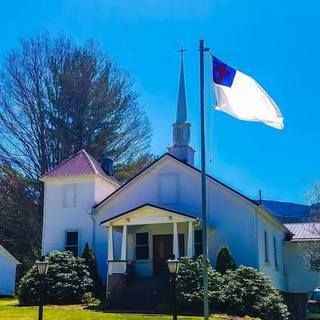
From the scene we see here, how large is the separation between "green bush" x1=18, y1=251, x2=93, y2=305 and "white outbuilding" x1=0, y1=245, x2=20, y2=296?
35.8 ft

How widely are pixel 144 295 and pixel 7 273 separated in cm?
1544

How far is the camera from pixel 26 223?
40.8 meters

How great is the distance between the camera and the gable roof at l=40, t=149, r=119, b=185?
30.4 meters

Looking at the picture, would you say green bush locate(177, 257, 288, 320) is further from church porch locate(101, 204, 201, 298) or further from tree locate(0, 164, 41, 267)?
tree locate(0, 164, 41, 267)

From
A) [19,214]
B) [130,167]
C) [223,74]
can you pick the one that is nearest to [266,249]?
[223,74]

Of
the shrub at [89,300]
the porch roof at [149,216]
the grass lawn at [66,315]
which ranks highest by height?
the porch roof at [149,216]

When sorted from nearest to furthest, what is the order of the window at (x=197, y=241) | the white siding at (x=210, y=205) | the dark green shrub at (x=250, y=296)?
the dark green shrub at (x=250, y=296), the white siding at (x=210, y=205), the window at (x=197, y=241)

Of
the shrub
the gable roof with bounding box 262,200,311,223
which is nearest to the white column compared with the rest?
the shrub

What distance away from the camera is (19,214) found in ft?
134

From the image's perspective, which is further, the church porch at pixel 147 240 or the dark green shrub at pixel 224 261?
the church porch at pixel 147 240

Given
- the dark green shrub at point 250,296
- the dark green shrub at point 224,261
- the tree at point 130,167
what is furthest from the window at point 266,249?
the tree at point 130,167

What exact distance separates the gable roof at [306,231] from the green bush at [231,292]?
33.8 feet

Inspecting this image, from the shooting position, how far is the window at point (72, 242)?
29.9m

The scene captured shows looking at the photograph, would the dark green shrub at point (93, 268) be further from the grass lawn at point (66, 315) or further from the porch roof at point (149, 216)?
the grass lawn at point (66, 315)
